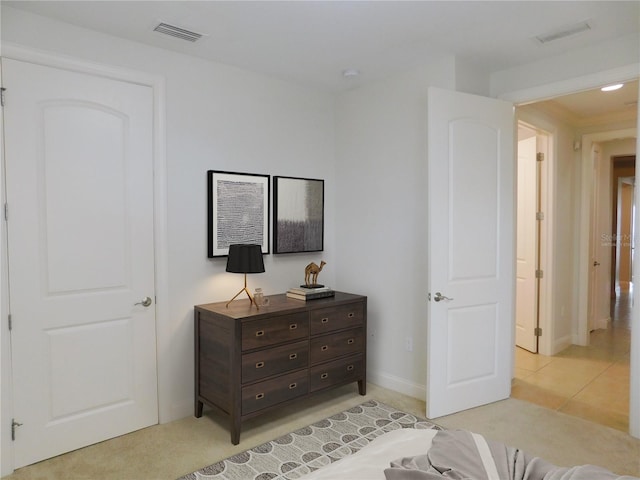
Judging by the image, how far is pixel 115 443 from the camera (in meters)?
2.82

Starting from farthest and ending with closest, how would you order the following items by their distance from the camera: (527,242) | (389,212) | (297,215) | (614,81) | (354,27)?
(527,242) < (297,215) < (389,212) < (614,81) < (354,27)

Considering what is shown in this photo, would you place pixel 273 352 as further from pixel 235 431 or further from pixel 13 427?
pixel 13 427

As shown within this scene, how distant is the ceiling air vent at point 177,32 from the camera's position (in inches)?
107

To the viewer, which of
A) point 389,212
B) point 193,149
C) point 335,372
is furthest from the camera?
point 389,212

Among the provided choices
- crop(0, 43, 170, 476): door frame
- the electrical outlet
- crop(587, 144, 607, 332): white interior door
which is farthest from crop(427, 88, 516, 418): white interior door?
crop(587, 144, 607, 332): white interior door

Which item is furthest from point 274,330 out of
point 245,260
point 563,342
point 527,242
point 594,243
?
point 594,243

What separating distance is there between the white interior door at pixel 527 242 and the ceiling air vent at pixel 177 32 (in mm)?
3524

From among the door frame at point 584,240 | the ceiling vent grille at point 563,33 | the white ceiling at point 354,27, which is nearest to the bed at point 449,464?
the white ceiling at point 354,27

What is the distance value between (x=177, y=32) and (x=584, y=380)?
434 cm

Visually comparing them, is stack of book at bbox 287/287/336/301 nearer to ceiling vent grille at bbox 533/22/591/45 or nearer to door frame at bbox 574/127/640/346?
ceiling vent grille at bbox 533/22/591/45

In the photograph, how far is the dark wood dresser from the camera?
2852 mm

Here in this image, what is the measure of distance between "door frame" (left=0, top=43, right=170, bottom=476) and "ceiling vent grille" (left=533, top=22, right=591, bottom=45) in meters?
2.59

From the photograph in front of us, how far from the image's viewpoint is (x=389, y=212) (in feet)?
12.3

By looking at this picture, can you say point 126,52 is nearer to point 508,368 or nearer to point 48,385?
point 48,385
